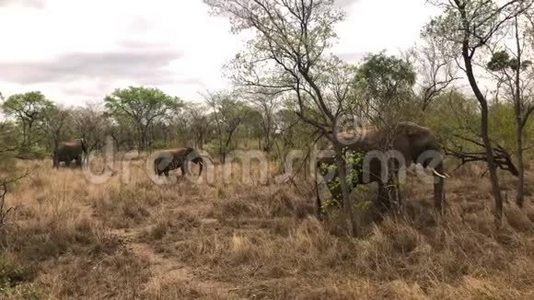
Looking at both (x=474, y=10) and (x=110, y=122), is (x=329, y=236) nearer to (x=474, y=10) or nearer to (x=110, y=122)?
(x=474, y=10)

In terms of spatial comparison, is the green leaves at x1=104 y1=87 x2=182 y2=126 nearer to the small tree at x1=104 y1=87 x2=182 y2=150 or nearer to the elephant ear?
the small tree at x1=104 y1=87 x2=182 y2=150

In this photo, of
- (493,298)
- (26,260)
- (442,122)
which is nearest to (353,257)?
(493,298)

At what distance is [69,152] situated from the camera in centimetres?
2866

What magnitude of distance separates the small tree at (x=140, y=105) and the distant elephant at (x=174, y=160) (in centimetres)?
2752

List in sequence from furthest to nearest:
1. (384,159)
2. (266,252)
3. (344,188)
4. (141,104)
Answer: (141,104) → (384,159) → (344,188) → (266,252)

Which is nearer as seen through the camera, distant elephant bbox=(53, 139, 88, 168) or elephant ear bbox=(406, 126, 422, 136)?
elephant ear bbox=(406, 126, 422, 136)

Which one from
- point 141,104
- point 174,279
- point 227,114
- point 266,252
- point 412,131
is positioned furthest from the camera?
point 141,104

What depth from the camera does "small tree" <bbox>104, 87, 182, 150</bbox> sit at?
161 feet

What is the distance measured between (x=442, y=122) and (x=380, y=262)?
7.54 meters

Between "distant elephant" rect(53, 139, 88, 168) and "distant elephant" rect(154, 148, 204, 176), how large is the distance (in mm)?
8880

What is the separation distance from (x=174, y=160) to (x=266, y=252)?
13325mm

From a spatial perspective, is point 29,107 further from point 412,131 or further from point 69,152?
point 412,131

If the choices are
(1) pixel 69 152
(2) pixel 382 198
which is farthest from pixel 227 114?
Result: (2) pixel 382 198

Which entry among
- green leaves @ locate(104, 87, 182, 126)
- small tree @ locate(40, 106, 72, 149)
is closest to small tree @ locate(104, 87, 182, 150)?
green leaves @ locate(104, 87, 182, 126)
